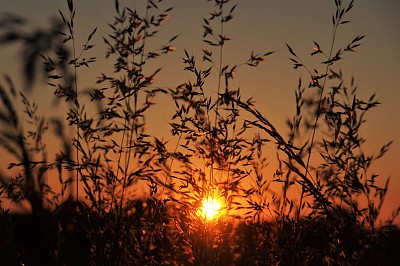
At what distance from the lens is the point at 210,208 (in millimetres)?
4180

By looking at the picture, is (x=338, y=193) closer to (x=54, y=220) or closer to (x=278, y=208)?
(x=278, y=208)

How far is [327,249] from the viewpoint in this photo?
11.4 ft

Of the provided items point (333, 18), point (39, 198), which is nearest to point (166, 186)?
point (333, 18)

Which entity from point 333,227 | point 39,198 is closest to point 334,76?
point 333,227

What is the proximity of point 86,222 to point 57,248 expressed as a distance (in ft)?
1.26

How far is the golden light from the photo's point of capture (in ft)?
13.6

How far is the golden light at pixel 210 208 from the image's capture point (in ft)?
13.6

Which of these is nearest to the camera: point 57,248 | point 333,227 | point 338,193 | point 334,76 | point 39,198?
point 39,198

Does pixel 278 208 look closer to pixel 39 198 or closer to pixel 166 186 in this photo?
pixel 166 186

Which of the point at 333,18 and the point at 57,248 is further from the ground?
the point at 333,18

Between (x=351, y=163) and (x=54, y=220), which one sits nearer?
(x=54, y=220)

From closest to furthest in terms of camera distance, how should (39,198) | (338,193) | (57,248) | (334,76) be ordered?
(39,198) < (57,248) < (338,193) < (334,76)

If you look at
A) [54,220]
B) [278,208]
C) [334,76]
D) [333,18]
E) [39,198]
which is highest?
[333,18]

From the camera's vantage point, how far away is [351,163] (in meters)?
4.15
